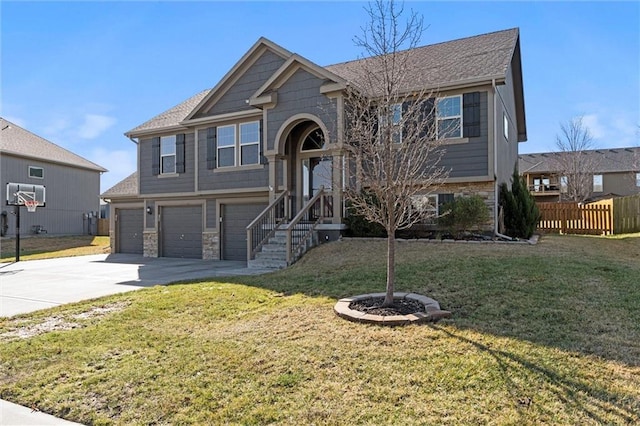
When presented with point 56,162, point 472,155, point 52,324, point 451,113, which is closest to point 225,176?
point 451,113

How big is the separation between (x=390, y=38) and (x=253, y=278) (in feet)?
19.2

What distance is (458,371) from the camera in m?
3.80

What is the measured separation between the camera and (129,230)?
1955cm

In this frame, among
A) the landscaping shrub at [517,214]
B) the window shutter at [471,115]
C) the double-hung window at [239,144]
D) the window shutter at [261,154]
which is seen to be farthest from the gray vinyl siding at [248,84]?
the landscaping shrub at [517,214]

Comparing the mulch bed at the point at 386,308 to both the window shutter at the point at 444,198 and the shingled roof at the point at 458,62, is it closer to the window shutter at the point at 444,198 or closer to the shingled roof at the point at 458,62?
the shingled roof at the point at 458,62

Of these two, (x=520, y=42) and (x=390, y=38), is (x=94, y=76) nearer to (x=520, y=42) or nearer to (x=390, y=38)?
(x=390, y=38)

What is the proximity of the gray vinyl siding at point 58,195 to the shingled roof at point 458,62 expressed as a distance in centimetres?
2192

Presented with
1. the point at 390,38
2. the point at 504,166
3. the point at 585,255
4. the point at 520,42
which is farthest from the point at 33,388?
the point at 520,42

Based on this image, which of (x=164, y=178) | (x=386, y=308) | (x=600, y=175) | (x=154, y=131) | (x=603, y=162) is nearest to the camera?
(x=386, y=308)

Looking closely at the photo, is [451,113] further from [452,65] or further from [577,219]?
[577,219]

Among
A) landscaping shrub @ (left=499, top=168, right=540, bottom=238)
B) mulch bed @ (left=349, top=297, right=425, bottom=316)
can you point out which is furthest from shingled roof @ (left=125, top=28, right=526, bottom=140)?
mulch bed @ (left=349, top=297, right=425, bottom=316)

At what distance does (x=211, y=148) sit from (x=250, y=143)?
1.84 m

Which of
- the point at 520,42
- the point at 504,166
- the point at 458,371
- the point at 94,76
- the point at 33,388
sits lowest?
the point at 33,388

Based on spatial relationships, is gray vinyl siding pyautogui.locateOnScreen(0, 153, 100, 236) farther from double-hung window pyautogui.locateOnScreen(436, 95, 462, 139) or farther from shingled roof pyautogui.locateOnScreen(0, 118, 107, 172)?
double-hung window pyautogui.locateOnScreen(436, 95, 462, 139)
